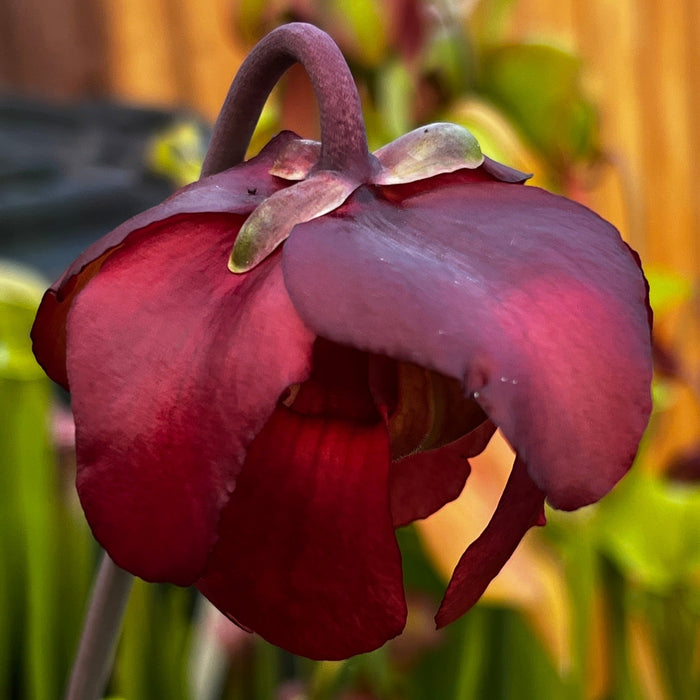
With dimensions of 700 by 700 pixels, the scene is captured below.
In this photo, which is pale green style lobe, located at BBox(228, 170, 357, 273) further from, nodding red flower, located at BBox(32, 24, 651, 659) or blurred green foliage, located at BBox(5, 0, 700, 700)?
blurred green foliage, located at BBox(5, 0, 700, 700)

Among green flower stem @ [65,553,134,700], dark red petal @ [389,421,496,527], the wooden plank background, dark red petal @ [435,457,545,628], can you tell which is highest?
dark red petal @ [435,457,545,628]

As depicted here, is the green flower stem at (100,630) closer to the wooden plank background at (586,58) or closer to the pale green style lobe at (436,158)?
the pale green style lobe at (436,158)

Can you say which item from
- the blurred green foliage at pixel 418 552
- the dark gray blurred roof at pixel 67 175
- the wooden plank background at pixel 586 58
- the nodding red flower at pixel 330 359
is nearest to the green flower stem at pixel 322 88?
the nodding red flower at pixel 330 359

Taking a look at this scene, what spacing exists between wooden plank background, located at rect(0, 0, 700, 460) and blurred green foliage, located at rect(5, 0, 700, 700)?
692 millimetres

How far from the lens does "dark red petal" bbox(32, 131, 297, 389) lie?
0.16 m

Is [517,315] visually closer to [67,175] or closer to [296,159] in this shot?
[296,159]

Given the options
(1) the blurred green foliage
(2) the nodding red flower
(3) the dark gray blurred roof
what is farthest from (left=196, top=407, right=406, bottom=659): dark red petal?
(3) the dark gray blurred roof

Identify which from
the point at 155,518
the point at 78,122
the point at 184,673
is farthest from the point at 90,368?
the point at 78,122

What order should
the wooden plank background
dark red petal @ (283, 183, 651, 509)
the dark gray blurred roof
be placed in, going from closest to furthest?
1. dark red petal @ (283, 183, 651, 509)
2. the dark gray blurred roof
3. the wooden plank background

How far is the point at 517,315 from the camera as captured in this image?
0.15 meters

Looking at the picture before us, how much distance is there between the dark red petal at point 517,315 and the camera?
0.46 ft

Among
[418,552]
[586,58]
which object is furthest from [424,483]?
[586,58]

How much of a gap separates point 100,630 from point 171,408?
0.08 m

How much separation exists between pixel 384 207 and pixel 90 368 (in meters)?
0.06
